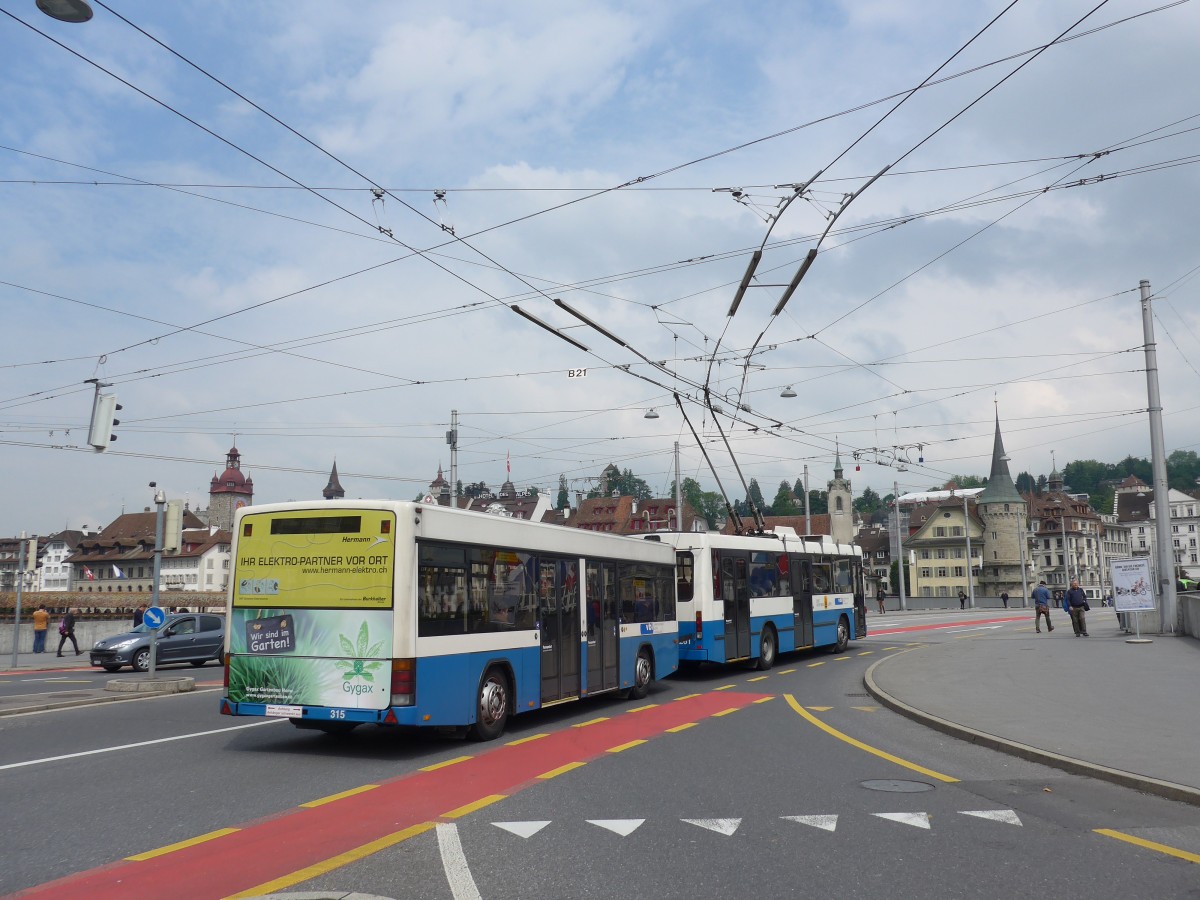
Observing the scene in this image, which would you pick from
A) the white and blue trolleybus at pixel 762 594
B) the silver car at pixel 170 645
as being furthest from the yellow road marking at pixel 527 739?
the silver car at pixel 170 645

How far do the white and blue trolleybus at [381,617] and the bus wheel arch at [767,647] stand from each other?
990 centimetres

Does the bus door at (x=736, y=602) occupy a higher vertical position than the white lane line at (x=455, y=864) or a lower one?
higher

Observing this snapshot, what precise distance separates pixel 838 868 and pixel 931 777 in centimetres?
358

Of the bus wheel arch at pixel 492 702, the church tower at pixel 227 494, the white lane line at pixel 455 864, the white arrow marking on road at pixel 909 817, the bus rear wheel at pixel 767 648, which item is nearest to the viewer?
the white lane line at pixel 455 864

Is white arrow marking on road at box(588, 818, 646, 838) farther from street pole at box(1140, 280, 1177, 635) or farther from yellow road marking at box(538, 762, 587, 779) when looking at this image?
street pole at box(1140, 280, 1177, 635)

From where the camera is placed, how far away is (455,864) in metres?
6.39

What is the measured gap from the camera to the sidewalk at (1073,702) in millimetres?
9719

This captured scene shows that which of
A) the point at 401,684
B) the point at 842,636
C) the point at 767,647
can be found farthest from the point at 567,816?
the point at 842,636

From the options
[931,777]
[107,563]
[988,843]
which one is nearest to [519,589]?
[931,777]

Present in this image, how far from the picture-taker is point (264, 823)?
766 centimetres

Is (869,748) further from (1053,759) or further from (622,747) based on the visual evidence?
(622,747)

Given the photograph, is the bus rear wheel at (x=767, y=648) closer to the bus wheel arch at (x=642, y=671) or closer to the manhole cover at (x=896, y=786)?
the bus wheel arch at (x=642, y=671)

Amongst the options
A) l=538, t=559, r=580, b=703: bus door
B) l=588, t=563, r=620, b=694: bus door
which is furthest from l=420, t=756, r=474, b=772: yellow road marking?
l=588, t=563, r=620, b=694: bus door

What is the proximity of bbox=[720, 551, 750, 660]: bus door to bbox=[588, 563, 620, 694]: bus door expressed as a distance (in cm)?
507
